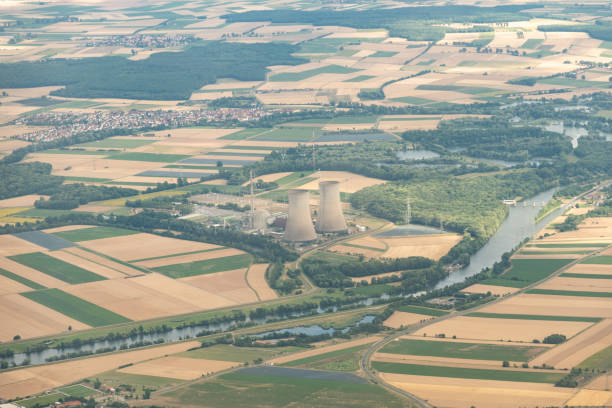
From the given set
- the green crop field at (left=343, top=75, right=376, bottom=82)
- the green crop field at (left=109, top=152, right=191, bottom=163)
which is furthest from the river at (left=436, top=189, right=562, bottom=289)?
the green crop field at (left=343, top=75, right=376, bottom=82)

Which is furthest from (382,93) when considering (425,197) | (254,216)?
(254,216)

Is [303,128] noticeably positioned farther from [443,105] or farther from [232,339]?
[232,339]

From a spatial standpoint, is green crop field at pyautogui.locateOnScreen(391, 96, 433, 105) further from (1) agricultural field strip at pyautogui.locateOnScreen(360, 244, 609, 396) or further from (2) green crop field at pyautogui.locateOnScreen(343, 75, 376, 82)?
(1) agricultural field strip at pyautogui.locateOnScreen(360, 244, 609, 396)

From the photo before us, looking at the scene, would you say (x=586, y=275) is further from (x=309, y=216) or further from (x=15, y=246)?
(x=15, y=246)

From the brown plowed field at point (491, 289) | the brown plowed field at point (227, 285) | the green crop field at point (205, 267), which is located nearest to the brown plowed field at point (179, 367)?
the brown plowed field at point (227, 285)

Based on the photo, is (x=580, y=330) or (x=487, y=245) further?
(x=487, y=245)

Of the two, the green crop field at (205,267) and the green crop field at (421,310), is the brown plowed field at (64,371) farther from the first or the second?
the green crop field at (205,267)
